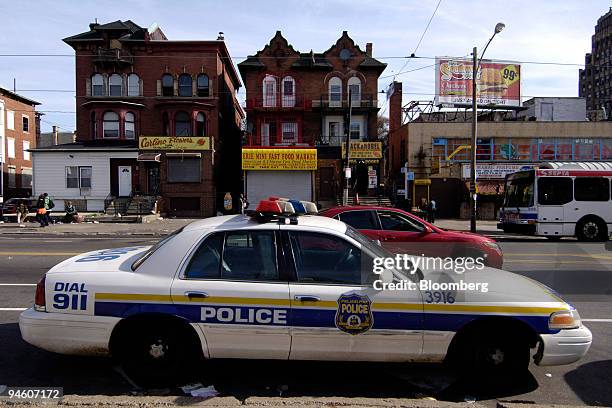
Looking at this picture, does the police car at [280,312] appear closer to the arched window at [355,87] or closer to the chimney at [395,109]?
the arched window at [355,87]

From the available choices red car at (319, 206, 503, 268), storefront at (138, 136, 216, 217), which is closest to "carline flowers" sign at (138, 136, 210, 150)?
storefront at (138, 136, 216, 217)

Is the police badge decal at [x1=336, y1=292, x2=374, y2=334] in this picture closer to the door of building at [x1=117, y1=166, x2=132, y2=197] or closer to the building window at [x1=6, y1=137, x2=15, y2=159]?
the door of building at [x1=117, y1=166, x2=132, y2=197]

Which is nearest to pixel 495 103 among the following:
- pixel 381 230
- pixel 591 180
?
pixel 591 180

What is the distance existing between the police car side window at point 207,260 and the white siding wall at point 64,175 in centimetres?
3031

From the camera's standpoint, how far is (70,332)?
419 cm

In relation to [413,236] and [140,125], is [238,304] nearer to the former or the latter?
[413,236]

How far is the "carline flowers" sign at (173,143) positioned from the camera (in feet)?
106

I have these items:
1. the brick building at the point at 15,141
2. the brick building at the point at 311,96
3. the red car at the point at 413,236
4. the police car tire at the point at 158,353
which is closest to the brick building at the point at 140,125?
the brick building at the point at 311,96

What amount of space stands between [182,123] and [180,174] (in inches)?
149

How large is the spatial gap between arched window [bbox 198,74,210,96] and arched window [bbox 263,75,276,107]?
4.60 meters

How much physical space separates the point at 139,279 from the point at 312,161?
3017cm

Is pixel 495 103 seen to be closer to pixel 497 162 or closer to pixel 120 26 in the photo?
pixel 497 162

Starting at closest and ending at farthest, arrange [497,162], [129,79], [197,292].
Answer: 1. [197,292]
2. [497,162]
3. [129,79]

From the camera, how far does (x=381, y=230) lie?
8.60 meters
